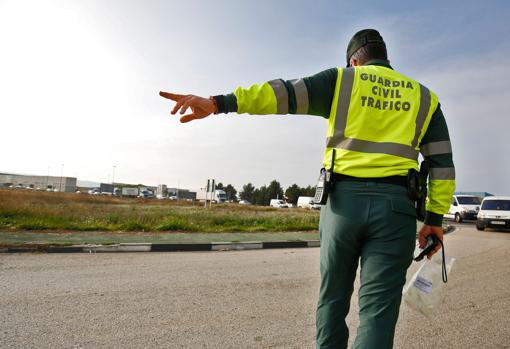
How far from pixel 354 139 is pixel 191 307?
2.71 meters

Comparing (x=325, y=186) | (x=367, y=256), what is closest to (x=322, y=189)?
(x=325, y=186)

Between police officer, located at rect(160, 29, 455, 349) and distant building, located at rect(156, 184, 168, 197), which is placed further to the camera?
distant building, located at rect(156, 184, 168, 197)

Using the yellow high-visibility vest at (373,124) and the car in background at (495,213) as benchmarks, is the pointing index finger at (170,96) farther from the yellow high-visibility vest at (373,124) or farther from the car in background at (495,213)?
the car in background at (495,213)

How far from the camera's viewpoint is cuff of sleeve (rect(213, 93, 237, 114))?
1960mm

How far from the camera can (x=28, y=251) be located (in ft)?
23.3

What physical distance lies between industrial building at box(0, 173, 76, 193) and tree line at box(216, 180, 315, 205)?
40773 millimetres

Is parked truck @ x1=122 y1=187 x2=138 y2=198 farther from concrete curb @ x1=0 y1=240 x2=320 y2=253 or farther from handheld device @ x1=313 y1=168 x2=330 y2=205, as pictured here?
handheld device @ x1=313 y1=168 x2=330 y2=205

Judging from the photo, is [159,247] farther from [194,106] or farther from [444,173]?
[444,173]

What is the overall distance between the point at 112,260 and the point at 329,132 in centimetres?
563

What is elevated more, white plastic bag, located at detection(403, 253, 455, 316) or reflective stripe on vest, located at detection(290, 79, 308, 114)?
reflective stripe on vest, located at detection(290, 79, 308, 114)

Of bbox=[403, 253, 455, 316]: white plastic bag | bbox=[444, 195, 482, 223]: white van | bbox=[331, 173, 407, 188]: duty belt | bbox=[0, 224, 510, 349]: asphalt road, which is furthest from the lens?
bbox=[444, 195, 482, 223]: white van

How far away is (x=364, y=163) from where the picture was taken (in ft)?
6.23

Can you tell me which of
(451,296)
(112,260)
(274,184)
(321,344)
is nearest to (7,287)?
(112,260)

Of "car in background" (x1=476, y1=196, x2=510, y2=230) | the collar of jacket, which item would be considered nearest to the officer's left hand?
the collar of jacket
